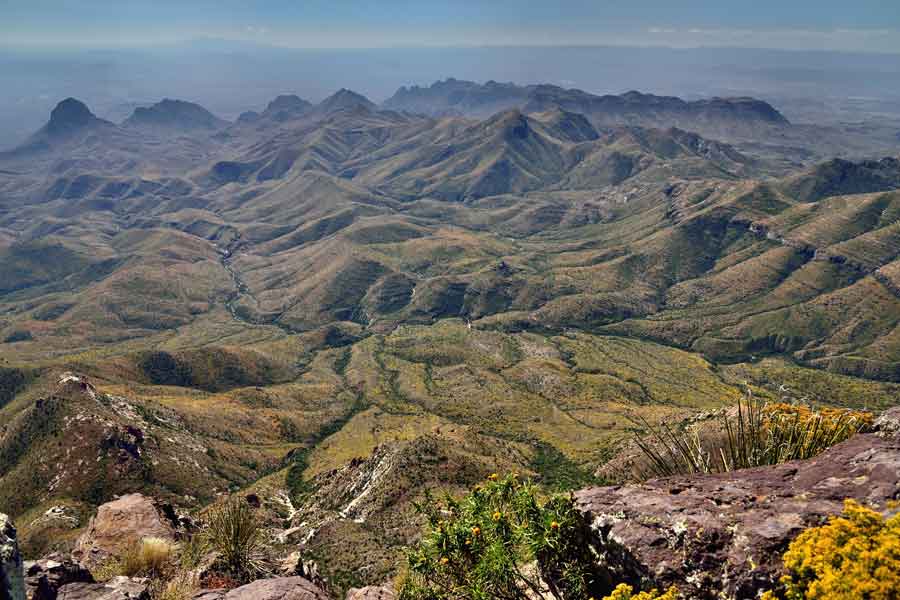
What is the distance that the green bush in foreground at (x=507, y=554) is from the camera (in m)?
13.0

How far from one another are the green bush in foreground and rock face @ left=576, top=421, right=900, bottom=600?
93cm

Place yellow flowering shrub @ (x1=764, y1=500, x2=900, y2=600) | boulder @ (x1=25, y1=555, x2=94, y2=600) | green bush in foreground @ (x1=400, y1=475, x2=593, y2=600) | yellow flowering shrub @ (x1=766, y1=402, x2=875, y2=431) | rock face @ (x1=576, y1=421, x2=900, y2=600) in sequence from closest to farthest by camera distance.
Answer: yellow flowering shrub @ (x1=764, y1=500, x2=900, y2=600) → rock face @ (x1=576, y1=421, x2=900, y2=600) → green bush in foreground @ (x1=400, y1=475, x2=593, y2=600) → yellow flowering shrub @ (x1=766, y1=402, x2=875, y2=431) → boulder @ (x1=25, y1=555, x2=94, y2=600)

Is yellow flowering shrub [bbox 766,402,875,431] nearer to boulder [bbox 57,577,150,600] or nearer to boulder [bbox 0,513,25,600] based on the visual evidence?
boulder [bbox 0,513,25,600]

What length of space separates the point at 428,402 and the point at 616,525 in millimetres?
169872

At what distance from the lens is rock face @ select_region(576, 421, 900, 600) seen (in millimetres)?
10320

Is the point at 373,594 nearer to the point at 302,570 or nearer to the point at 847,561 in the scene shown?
the point at 302,570

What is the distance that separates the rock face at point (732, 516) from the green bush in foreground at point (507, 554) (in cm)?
93

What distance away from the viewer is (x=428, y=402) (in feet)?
587

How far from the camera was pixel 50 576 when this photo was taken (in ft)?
60.0

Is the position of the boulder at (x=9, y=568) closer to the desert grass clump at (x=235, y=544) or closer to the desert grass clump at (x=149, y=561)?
the desert grass clump at (x=235, y=544)

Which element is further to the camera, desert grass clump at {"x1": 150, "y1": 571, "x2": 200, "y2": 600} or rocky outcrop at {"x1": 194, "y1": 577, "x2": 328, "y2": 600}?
desert grass clump at {"x1": 150, "y1": 571, "x2": 200, "y2": 600}

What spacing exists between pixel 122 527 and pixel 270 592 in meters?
24.9

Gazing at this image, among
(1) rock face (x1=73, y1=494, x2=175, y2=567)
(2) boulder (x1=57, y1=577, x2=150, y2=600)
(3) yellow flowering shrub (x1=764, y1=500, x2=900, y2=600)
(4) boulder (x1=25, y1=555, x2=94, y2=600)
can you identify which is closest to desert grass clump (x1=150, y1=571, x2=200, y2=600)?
(2) boulder (x1=57, y1=577, x2=150, y2=600)

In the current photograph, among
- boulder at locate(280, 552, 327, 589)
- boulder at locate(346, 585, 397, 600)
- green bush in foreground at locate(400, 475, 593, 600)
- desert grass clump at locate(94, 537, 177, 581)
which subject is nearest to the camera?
green bush in foreground at locate(400, 475, 593, 600)
